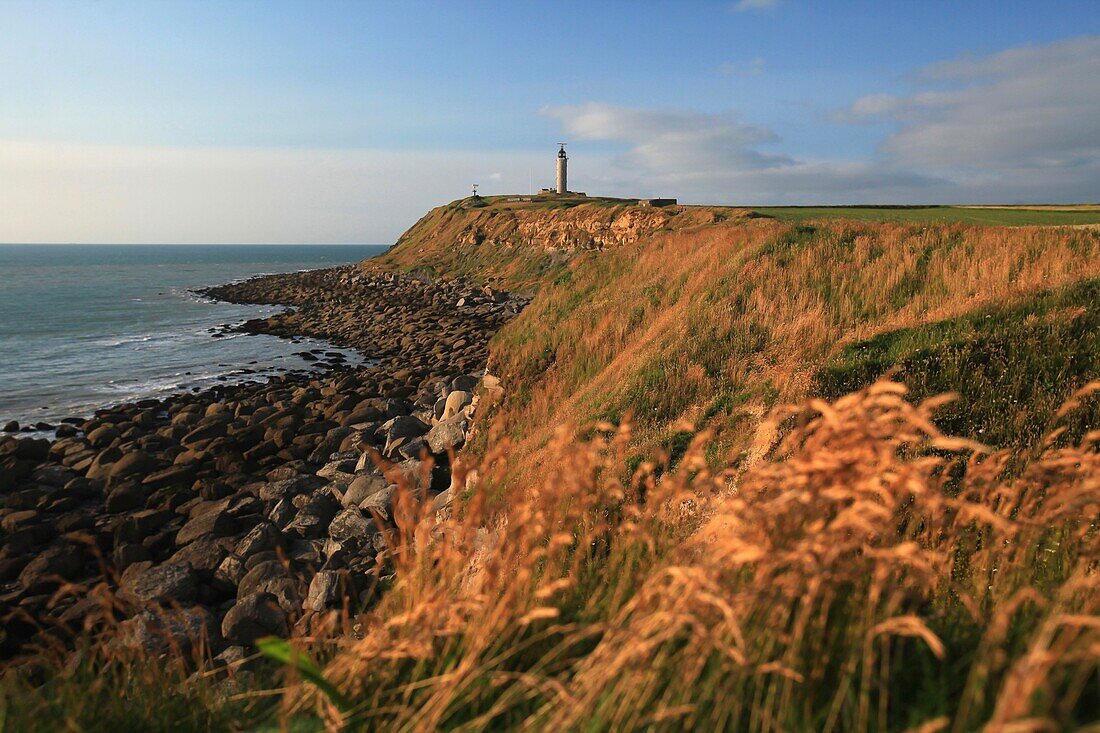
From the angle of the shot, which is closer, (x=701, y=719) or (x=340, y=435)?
(x=701, y=719)

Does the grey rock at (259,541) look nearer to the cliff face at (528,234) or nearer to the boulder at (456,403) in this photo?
the boulder at (456,403)

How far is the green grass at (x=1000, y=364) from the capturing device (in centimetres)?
668

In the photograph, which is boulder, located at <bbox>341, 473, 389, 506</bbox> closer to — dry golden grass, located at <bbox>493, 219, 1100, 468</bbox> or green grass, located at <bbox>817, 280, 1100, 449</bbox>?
dry golden grass, located at <bbox>493, 219, 1100, 468</bbox>

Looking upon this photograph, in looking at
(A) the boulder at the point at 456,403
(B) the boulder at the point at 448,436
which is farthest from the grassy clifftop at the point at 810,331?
(B) the boulder at the point at 448,436

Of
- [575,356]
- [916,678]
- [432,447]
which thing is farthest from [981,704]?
[432,447]

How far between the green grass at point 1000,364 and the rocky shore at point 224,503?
217 inches

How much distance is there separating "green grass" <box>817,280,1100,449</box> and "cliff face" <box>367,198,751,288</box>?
2941 cm

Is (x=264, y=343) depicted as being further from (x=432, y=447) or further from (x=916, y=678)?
(x=916, y=678)

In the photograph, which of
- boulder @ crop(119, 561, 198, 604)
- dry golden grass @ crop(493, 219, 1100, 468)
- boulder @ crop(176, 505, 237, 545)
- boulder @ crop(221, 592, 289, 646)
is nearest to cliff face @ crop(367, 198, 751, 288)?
dry golden grass @ crop(493, 219, 1100, 468)

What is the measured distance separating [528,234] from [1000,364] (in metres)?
54.1

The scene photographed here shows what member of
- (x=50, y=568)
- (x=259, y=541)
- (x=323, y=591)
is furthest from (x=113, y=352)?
(x=323, y=591)

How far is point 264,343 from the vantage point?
38250mm

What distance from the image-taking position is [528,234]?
5950 centimetres

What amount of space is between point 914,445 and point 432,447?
9.86 meters
